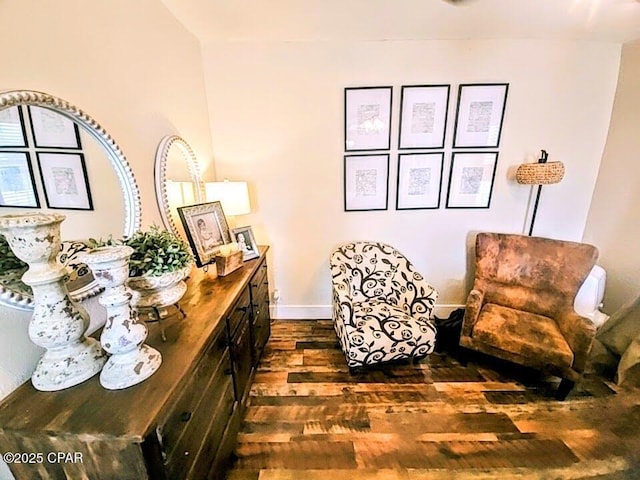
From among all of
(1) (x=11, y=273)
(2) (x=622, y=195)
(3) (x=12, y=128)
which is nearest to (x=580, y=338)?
(2) (x=622, y=195)

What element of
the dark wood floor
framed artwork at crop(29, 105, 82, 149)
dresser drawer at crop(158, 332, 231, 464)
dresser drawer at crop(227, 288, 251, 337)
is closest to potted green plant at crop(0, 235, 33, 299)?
framed artwork at crop(29, 105, 82, 149)

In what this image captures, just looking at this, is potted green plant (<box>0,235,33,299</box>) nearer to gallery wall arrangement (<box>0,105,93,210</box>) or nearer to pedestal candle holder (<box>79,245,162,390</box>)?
gallery wall arrangement (<box>0,105,93,210</box>)

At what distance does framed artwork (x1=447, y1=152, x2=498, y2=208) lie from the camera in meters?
2.63

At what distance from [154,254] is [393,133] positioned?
2090 millimetres

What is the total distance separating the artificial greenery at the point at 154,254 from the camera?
1212mm

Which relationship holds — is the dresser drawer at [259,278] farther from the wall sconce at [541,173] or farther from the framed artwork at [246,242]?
the wall sconce at [541,173]

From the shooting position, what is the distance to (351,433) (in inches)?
71.9

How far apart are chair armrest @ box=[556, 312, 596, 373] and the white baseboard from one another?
107 centimetres

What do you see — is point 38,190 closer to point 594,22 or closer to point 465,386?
point 465,386

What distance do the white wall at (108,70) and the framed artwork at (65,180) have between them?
0.18 meters

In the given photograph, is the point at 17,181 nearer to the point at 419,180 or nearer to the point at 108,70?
the point at 108,70

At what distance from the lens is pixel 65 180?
1167mm

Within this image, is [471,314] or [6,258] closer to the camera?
[6,258]

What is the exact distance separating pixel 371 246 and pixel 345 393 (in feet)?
3.80
